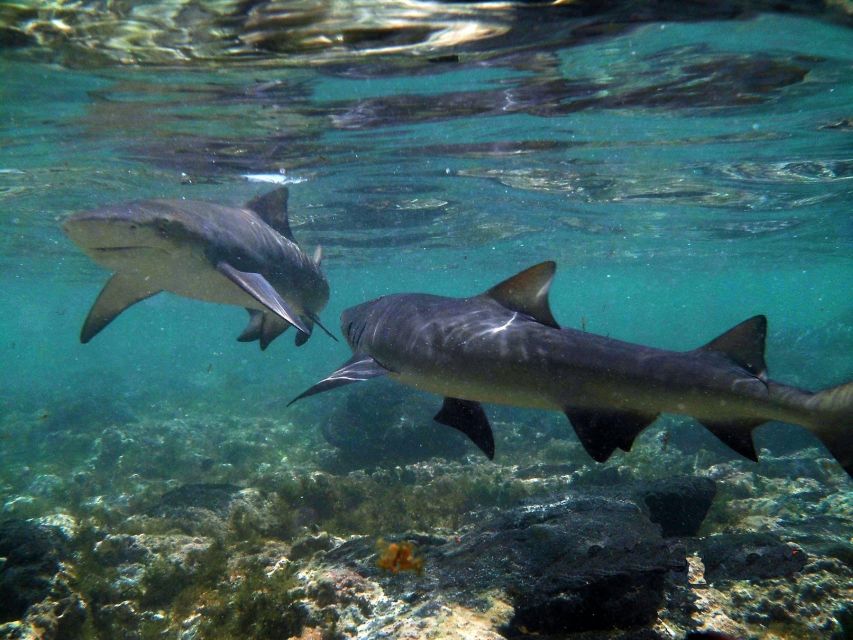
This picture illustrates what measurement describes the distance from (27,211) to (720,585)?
23849 millimetres

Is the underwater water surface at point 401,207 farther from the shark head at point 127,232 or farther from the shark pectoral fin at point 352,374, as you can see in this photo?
the shark head at point 127,232

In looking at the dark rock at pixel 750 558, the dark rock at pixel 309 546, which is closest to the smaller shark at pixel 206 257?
the dark rock at pixel 309 546

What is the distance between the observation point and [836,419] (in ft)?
12.0

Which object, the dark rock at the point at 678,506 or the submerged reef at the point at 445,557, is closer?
the submerged reef at the point at 445,557

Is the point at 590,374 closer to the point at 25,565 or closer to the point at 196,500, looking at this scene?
the point at 25,565

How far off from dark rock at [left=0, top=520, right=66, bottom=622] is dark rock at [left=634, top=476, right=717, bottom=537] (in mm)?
7921

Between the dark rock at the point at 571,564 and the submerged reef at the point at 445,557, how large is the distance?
19 mm

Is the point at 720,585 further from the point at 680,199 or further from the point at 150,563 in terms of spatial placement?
the point at 680,199

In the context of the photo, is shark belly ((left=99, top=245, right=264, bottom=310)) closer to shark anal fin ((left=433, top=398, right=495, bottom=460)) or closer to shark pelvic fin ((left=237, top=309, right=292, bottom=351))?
shark pelvic fin ((left=237, top=309, right=292, bottom=351))

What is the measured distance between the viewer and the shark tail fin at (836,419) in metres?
3.63

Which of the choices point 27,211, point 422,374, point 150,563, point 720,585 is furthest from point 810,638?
point 27,211

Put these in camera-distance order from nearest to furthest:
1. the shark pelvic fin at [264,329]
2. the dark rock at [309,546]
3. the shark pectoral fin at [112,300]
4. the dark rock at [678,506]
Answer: the shark pectoral fin at [112,300]
the dark rock at [309,546]
the dark rock at [678,506]
the shark pelvic fin at [264,329]

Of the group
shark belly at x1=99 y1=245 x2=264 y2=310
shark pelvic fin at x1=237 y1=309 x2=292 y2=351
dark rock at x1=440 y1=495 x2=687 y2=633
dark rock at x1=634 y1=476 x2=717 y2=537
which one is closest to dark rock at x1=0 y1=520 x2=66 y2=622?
shark belly at x1=99 y1=245 x2=264 y2=310

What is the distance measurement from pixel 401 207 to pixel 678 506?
15936 mm
